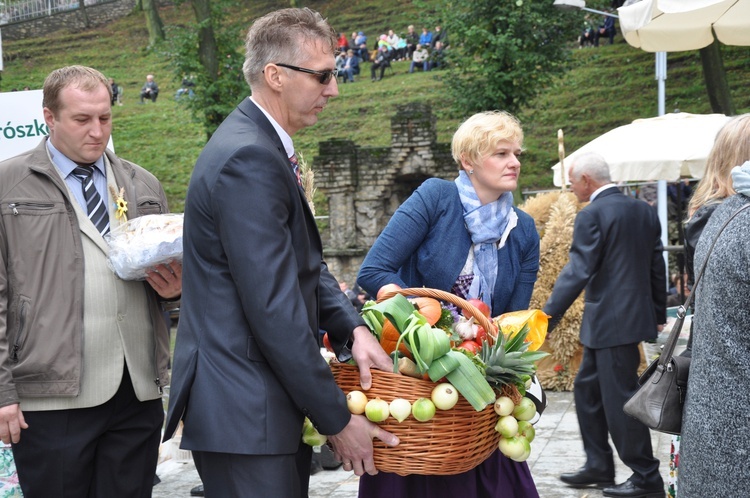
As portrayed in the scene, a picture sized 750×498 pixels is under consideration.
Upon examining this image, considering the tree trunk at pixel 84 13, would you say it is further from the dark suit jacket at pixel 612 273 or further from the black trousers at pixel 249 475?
the black trousers at pixel 249 475

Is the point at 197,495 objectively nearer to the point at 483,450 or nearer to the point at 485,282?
the point at 485,282

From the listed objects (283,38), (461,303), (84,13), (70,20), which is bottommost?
(461,303)

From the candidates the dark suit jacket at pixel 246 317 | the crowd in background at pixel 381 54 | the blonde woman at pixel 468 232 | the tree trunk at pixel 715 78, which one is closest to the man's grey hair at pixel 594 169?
the blonde woman at pixel 468 232

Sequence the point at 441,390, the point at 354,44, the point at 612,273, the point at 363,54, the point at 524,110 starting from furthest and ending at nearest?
the point at 363,54 → the point at 354,44 → the point at 524,110 → the point at 612,273 → the point at 441,390

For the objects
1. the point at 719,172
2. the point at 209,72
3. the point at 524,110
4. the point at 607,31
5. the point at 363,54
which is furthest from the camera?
the point at 363,54

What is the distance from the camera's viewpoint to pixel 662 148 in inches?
424

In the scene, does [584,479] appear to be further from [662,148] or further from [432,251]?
[662,148]

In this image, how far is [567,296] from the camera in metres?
5.96

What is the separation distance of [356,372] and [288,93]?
2.80 feet

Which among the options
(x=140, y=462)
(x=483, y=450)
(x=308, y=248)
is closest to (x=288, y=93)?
(x=308, y=248)

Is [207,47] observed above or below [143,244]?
above

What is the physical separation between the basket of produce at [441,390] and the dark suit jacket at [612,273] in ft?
10.3

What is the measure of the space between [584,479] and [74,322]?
382 centimetres

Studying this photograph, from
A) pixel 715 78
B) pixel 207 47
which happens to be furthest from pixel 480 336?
pixel 715 78
